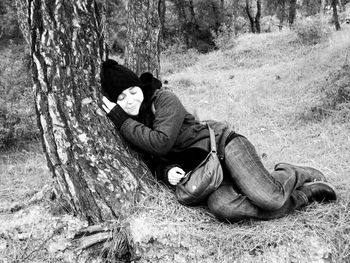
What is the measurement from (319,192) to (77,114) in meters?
1.93

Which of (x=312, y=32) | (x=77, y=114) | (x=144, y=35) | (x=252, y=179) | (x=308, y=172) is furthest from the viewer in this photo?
(x=312, y=32)

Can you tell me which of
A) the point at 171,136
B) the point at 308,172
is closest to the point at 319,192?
the point at 308,172

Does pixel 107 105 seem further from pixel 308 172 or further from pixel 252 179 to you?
pixel 308 172

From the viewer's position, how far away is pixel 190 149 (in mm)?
2773

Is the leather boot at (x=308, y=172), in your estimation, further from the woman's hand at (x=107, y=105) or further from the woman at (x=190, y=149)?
the woman's hand at (x=107, y=105)

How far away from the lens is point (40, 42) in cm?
239

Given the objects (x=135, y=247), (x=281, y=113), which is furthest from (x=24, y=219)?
(x=281, y=113)

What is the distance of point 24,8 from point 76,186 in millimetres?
1248

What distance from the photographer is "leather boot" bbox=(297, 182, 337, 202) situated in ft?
9.27

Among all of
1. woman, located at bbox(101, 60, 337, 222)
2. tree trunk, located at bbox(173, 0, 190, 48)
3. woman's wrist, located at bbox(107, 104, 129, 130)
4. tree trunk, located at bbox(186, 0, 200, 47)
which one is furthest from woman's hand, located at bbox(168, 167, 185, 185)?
tree trunk, located at bbox(186, 0, 200, 47)

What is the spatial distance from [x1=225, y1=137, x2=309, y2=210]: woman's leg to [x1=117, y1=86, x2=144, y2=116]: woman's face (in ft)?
2.45

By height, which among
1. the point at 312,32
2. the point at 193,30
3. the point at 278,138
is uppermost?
the point at 193,30

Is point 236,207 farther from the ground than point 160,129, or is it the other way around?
point 160,129

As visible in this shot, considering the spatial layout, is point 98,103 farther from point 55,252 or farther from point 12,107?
point 12,107
